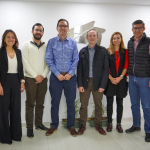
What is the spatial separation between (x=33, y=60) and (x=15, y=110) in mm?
823

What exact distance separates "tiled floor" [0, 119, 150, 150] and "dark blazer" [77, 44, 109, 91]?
2.64ft

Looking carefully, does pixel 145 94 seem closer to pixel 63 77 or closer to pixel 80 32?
pixel 63 77

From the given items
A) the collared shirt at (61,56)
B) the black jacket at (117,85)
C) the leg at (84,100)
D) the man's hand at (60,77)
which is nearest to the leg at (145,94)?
the black jacket at (117,85)

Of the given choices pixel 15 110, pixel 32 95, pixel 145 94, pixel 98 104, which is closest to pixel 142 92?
pixel 145 94

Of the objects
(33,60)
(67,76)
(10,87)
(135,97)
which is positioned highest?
(33,60)

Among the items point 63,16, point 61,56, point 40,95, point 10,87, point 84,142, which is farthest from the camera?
point 63,16

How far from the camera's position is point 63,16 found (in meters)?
3.44

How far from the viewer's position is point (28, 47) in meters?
2.84

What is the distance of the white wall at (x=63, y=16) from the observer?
131 inches

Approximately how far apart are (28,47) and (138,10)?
2406 millimetres

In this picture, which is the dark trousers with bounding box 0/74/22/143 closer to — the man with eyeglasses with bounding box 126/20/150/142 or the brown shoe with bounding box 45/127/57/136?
the brown shoe with bounding box 45/127/57/136

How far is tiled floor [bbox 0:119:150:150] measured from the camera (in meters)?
2.51

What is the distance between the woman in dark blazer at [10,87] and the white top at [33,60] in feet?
0.59

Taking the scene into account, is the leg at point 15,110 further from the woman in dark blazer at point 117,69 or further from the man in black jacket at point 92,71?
the woman in dark blazer at point 117,69
